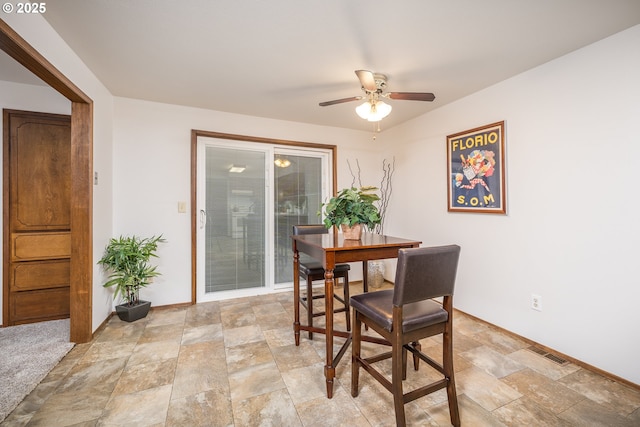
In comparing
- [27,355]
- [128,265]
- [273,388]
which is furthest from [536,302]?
[27,355]

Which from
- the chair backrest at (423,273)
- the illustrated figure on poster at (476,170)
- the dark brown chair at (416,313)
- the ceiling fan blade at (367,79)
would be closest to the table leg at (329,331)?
the dark brown chair at (416,313)

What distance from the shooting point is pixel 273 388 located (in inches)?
69.5

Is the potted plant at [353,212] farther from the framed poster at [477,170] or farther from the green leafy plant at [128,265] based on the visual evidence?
the green leafy plant at [128,265]

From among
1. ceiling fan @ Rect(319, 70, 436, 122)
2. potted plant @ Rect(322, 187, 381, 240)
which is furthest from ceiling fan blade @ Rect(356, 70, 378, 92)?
potted plant @ Rect(322, 187, 381, 240)

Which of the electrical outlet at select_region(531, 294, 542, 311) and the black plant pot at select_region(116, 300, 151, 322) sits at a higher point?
the electrical outlet at select_region(531, 294, 542, 311)

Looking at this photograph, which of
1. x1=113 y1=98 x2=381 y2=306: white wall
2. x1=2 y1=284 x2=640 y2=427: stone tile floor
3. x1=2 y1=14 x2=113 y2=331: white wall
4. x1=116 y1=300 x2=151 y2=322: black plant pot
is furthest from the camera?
x1=113 y1=98 x2=381 y2=306: white wall

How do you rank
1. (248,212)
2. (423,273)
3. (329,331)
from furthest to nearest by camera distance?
1. (248,212)
2. (329,331)
3. (423,273)

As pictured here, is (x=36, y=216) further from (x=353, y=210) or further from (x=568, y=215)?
(x=568, y=215)

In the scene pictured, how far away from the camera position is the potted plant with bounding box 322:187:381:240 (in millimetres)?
2074

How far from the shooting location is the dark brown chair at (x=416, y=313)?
1.35 metres

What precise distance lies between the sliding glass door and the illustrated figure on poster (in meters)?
1.93

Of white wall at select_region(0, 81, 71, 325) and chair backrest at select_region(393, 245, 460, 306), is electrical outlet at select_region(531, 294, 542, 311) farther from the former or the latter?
white wall at select_region(0, 81, 71, 325)

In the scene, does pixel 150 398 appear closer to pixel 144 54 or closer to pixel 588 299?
pixel 144 54

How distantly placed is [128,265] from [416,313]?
8.75 feet
